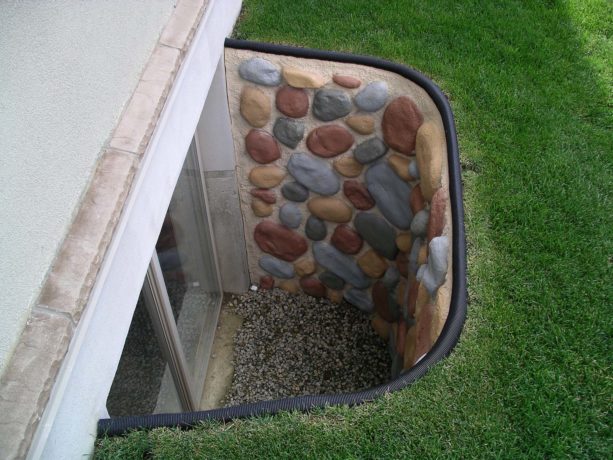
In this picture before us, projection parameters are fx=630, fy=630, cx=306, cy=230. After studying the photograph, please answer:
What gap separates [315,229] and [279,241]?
31 centimetres

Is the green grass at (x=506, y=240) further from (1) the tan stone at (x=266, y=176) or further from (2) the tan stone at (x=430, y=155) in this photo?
(1) the tan stone at (x=266, y=176)

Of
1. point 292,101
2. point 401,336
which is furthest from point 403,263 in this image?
point 292,101

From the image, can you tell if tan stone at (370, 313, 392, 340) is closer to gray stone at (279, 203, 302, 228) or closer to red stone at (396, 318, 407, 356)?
red stone at (396, 318, 407, 356)

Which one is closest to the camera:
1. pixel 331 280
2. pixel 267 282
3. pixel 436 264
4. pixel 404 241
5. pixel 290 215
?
pixel 436 264

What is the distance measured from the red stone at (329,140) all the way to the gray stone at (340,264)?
2.51ft

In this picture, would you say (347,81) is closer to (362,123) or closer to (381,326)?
(362,123)

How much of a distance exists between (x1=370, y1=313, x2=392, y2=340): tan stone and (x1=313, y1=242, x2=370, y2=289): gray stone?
25 cm

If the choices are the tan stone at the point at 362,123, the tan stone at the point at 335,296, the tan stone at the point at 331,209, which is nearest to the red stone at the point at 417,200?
the tan stone at the point at 362,123

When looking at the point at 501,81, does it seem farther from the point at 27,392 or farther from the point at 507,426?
the point at 27,392

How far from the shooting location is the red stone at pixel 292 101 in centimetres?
352

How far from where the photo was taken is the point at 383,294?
416 cm

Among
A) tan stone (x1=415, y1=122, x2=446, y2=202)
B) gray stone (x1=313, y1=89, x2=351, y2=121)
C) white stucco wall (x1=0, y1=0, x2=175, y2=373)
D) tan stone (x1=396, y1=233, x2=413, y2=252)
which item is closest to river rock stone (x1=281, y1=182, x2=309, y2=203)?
gray stone (x1=313, y1=89, x2=351, y2=121)

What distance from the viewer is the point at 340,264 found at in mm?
4285

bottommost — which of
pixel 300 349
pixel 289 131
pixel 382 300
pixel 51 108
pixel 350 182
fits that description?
pixel 300 349
